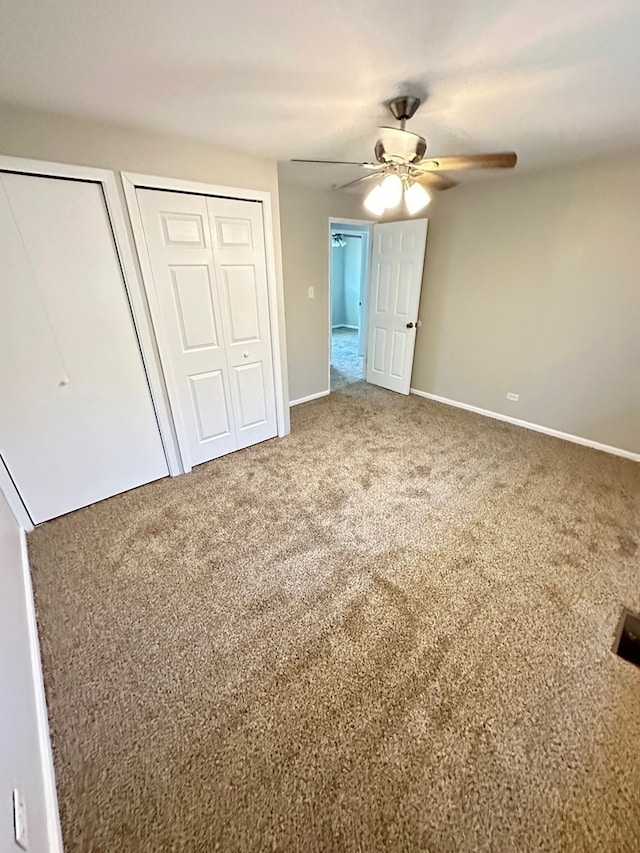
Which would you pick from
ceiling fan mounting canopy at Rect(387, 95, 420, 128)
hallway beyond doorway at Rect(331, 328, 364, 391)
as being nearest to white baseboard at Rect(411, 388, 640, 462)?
hallway beyond doorway at Rect(331, 328, 364, 391)

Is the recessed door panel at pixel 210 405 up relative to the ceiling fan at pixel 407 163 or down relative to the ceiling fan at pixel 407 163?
down

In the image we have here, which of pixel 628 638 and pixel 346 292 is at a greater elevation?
pixel 346 292

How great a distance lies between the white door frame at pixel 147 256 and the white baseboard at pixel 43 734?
51.5 inches

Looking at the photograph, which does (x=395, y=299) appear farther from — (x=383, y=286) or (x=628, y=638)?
(x=628, y=638)

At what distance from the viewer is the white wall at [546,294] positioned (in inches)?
106

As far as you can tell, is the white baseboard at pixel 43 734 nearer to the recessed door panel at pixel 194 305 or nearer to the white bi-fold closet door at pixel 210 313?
the white bi-fold closet door at pixel 210 313

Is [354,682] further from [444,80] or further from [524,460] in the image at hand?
[444,80]

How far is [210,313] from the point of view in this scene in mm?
2617

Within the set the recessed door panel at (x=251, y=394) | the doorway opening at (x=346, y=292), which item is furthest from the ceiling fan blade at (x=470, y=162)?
the doorway opening at (x=346, y=292)

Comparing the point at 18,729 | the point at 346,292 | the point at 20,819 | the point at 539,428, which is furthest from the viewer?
the point at 346,292

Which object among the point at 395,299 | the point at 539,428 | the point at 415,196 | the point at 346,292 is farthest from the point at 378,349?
the point at 346,292

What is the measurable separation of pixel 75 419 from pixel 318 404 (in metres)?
2.48

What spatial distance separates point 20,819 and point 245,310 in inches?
108

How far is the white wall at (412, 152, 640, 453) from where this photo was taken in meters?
2.70
